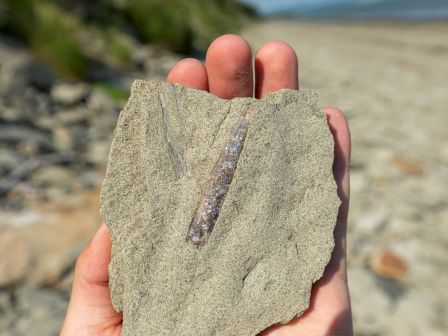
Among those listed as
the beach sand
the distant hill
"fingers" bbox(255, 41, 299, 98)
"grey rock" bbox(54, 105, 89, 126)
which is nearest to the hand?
"fingers" bbox(255, 41, 299, 98)

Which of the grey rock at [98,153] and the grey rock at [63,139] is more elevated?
the grey rock at [63,139]

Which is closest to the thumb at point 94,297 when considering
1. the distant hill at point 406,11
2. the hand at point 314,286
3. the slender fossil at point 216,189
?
the hand at point 314,286

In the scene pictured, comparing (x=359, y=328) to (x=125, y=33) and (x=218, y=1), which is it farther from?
(x=218, y=1)

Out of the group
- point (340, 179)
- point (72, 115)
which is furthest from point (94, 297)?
point (72, 115)

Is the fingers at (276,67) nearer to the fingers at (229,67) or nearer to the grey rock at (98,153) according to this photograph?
the fingers at (229,67)

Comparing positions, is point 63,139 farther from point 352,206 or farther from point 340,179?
point 340,179

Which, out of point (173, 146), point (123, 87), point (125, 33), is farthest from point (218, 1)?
point (173, 146)
